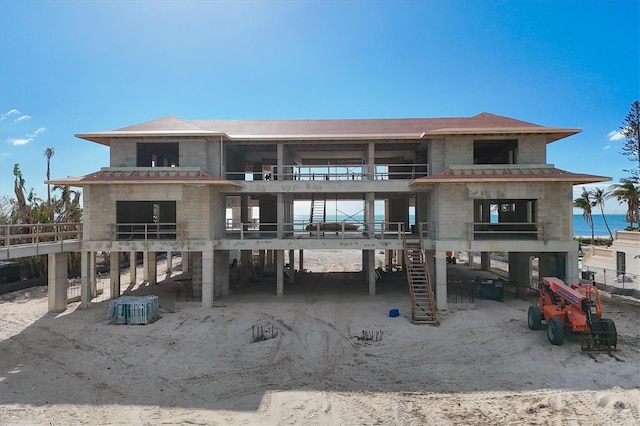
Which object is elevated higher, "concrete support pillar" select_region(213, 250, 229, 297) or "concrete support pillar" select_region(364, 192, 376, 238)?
"concrete support pillar" select_region(364, 192, 376, 238)

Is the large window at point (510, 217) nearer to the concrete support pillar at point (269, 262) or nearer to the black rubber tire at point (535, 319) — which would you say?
the black rubber tire at point (535, 319)

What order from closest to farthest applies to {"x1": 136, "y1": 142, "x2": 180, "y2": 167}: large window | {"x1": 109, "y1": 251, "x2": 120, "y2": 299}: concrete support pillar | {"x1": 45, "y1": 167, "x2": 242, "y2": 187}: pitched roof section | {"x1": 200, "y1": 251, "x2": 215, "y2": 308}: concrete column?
{"x1": 45, "y1": 167, "x2": 242, "y2": 187}: pitched roof section → {"x1": 200, "y1": 251, "x2": 215, "y2": 308}: concrete column → {"x1": 109, "y1": 251, "x2": 120, "y2": 299}: concrete support pillar → {"x1": 136, "y1": 142, "x2": 180, "y2": 167}: large window

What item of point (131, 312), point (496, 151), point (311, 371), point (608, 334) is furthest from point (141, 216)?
point (608, 334)

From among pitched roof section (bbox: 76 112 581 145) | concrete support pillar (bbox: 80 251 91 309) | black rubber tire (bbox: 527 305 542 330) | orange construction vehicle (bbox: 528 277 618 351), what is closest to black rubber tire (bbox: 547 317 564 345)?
orange construction vehicle (bbox: 528 277 618 351)

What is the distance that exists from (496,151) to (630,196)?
80.5ft

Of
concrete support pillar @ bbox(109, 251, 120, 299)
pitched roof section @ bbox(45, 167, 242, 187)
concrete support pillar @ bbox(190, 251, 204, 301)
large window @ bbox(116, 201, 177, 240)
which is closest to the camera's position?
pitched roof section @ bbox(45, 167, 242, 187)

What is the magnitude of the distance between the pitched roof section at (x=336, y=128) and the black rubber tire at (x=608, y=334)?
976 centimetres

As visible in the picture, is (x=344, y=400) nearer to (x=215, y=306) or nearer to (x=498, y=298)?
(x=215, y=306)

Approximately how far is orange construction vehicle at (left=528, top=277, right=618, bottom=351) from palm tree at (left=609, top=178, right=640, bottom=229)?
99.3 ft

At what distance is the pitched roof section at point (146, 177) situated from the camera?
1791cm

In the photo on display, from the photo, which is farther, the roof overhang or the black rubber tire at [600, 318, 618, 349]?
the roof overhang

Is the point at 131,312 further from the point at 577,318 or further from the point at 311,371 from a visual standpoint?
the point at 577,318

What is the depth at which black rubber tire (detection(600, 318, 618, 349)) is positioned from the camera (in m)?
12.4

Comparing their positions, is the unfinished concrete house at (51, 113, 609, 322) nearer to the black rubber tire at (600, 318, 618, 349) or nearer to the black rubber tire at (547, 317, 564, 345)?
the black rubber tire at (547, 317, 564, 345)
